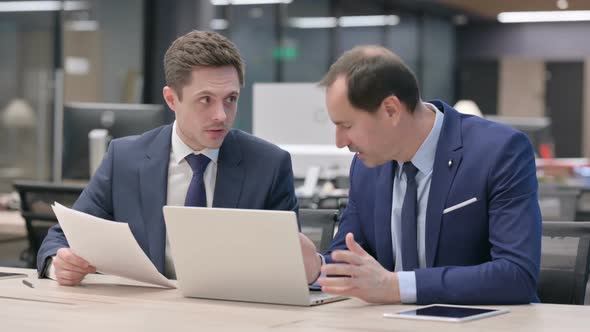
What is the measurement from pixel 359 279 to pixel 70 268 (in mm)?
875

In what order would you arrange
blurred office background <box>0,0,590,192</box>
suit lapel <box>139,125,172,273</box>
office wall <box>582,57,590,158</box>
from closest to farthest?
suit lapel <box>139,125,172,273</box>
blurred office background <box>0,0,590,192</box>
office wall <box>582,57,590,158</box>

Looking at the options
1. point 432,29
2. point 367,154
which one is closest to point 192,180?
point 367,154

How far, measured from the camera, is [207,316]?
6.98 feet

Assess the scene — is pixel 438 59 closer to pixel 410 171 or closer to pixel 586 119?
pixel 586 119

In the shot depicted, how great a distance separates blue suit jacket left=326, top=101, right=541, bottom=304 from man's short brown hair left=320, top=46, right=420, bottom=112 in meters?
0.25

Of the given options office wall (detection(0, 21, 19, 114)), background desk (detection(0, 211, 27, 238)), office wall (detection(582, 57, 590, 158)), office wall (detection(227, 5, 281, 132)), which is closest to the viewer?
background desk (detection(0, 211, 27, 238))

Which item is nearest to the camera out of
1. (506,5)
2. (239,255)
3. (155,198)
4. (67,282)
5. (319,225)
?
(239,255)

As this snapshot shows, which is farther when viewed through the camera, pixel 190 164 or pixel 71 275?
pixel 190 164

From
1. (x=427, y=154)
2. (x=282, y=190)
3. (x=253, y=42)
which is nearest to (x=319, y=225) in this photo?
(x=282, y=190)

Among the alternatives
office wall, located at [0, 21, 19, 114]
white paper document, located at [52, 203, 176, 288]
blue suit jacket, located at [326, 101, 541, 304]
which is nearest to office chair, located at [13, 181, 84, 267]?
white paper document, located at [52, 203, 176, 288]

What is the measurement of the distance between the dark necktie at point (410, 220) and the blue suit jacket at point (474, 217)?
4 cm

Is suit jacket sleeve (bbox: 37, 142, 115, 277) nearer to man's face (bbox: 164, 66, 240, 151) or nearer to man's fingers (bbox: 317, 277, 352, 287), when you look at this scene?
man's face (bbox: 164, 66, 240, 151)

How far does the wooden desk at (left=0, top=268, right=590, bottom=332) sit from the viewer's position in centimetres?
198

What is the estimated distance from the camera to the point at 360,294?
2225 millimetres
